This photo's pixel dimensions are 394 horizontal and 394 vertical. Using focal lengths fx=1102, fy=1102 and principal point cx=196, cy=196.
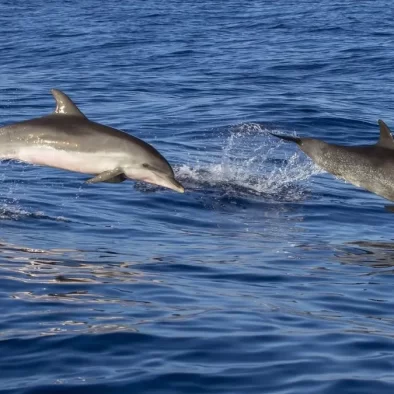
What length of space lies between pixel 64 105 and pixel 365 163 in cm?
348

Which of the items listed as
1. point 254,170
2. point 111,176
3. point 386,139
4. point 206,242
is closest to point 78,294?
point 111,176

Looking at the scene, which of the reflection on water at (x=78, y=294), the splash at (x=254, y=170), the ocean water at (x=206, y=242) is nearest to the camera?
the ocean water at (x=206, y=242)

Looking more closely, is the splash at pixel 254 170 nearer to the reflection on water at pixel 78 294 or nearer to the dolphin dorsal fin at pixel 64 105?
the dolphin dorsal fin at pixel 64 105

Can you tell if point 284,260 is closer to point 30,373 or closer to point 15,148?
point 15,148

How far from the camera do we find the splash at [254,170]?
1450 cm

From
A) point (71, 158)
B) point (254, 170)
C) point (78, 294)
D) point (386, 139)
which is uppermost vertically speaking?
point (71, 158)

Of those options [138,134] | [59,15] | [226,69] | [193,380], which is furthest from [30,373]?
[59,15]

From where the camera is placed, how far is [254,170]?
16078 mm

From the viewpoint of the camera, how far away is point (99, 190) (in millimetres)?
14219

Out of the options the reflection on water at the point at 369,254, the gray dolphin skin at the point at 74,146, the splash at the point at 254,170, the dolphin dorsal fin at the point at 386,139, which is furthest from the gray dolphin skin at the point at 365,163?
the gray dolphin skin at the point at 74,146

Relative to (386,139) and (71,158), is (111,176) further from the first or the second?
(386,139)

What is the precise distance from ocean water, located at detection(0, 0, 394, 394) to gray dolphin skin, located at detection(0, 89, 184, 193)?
787 mm

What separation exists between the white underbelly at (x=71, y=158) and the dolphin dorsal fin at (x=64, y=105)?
0.40m

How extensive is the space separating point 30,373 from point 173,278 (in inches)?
120
